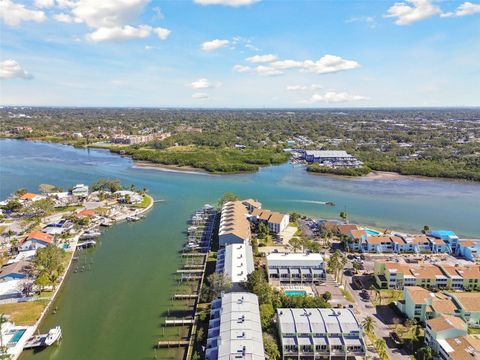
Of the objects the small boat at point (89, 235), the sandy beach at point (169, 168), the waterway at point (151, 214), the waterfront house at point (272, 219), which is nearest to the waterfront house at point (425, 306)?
the waterfront house at point (272, 219)

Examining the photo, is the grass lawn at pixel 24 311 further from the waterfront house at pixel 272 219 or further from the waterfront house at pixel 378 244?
the waterfront house at pixel 378 244

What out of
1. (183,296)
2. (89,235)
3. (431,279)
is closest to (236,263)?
(183,296)

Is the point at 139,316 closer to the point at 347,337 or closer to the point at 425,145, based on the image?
the point at 347,337

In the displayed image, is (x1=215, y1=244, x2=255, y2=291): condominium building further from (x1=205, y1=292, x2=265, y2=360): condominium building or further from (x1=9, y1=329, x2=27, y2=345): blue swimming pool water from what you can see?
(x1=9, y1=329, x2=27, y2=345): blue swimming pool water

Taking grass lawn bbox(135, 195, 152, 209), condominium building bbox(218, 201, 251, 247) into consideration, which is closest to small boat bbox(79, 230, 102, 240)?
grass lawn bbox(135, 195, 152, 209)

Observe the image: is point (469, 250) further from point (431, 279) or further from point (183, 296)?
point (183, 296)

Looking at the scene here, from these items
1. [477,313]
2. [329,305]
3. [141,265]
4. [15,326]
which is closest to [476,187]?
[477,313]
